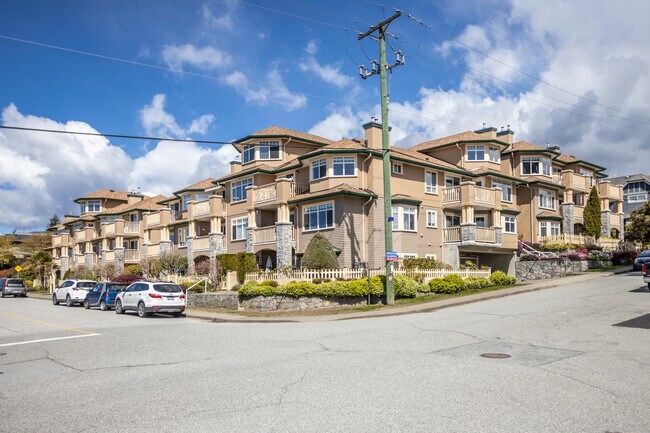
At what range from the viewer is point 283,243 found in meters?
34.2

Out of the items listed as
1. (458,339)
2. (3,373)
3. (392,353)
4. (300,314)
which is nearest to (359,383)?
(392,353)

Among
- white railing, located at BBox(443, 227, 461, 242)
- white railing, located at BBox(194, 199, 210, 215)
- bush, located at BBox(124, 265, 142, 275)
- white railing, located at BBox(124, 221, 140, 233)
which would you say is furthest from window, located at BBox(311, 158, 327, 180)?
white railing, located at BBox(124, 221, 140, 233)

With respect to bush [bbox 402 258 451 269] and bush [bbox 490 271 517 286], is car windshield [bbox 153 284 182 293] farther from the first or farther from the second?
bush [bbox 490 271 517 286]

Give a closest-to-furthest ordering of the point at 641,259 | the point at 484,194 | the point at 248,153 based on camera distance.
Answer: the point at 641,259 → the point at 484,194 → the point at 248,153

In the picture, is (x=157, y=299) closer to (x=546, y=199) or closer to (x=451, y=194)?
(x=451, y=194)

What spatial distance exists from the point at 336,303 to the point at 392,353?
14.0 meters

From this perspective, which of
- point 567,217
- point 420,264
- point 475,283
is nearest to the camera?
point 475,283

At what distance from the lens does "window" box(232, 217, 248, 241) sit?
3997 cm

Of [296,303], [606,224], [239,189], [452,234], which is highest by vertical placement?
[239,189]

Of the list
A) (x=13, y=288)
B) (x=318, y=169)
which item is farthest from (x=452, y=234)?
(x=13, y=288)

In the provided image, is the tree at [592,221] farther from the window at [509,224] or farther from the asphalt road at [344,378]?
the asphalt road at [344,378]

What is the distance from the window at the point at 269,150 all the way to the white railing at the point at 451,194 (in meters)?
12.5

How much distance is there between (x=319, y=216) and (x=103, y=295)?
1331cm

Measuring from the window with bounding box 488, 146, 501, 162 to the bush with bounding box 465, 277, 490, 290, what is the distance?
53.7 feet
